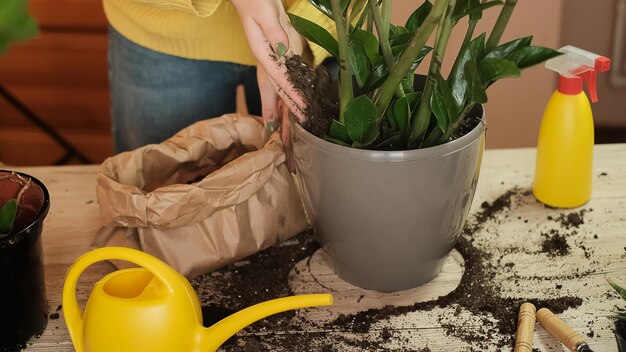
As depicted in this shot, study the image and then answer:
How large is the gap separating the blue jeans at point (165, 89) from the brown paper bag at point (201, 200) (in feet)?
0.87

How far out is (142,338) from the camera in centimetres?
85

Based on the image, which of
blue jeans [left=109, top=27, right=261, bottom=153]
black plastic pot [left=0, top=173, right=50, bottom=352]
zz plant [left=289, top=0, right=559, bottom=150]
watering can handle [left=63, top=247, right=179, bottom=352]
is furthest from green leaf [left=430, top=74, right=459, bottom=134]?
blue jeans [left=109, top=27, right=261, bottom=153]

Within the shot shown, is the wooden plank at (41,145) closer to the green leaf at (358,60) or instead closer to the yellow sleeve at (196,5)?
the yellow sleeve at (196,5)

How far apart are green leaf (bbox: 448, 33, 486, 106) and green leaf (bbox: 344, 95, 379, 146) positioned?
101 millimetres

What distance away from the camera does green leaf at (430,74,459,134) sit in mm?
891

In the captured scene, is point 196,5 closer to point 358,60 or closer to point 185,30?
point 185,30

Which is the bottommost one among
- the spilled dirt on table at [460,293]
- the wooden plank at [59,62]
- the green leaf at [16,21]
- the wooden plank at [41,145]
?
the wooden plank at [41,145]

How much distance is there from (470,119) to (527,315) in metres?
0.26

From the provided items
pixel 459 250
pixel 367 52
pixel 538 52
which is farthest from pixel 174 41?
pixel 538 52

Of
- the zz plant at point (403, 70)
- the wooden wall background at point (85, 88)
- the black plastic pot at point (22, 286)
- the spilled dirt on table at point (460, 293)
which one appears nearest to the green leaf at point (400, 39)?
the zz plant at point (403, 70)

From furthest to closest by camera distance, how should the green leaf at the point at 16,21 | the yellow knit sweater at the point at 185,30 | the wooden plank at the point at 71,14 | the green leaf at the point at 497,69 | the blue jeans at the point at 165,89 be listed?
the wooden plank at the point at 71,14
the blue jeans at the point at 165,89
the yellow knit sweater at the point at 185,30
the green leaf at the point at 497,69
the green leaf at the point at 16,21

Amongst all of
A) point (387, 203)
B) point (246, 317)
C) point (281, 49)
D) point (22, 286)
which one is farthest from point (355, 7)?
point (22, 286)

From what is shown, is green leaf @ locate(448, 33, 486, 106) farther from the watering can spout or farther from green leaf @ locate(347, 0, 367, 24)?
the watering can spout

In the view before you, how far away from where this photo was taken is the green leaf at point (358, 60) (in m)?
0.96
